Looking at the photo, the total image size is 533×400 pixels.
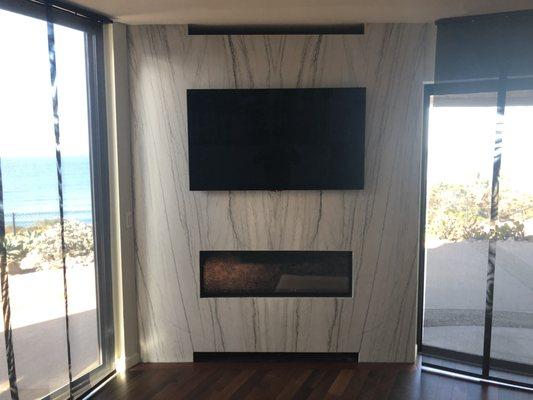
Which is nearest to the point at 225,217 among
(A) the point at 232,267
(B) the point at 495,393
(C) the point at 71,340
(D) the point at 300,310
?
(A) the point at 232,267

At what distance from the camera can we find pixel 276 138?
3.58m

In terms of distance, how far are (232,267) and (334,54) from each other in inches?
75.2

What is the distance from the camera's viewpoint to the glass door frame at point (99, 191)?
3.31m

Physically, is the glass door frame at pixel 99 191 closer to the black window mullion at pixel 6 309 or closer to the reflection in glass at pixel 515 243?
the black window mullion at pixel 6 309

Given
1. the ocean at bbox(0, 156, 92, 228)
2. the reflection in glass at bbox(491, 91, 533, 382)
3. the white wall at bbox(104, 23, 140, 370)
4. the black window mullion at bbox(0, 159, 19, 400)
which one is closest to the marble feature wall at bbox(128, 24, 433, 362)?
the white wall at bbox(104, 23, 140, 370)

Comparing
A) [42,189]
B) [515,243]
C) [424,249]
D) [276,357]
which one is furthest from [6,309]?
[515,243]

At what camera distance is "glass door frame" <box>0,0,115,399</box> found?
130 inches

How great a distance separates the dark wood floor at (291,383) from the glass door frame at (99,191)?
18 centimetres

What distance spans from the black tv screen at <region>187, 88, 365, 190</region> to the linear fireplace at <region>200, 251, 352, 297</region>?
593 millimetres

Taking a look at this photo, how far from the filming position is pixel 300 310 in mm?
3764

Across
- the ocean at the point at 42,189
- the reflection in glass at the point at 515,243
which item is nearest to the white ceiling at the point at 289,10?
the reflection in glass at the point at 515,243

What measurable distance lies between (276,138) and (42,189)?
171 centimetres

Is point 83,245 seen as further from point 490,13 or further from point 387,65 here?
point 490,13

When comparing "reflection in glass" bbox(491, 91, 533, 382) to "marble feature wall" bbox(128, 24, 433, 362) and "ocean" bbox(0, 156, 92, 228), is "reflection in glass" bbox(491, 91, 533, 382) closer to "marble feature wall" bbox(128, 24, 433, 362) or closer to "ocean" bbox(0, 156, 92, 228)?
"marble feature wall" bbox(128, 24, 433, 362)
